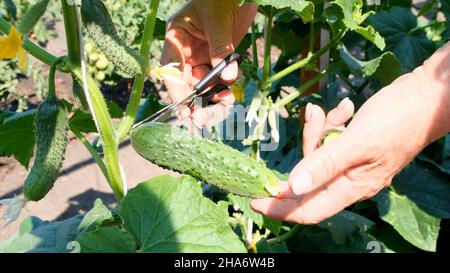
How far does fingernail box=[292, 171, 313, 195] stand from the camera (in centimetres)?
121

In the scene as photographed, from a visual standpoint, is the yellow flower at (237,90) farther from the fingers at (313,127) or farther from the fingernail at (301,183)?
the fingernail at (301,183)

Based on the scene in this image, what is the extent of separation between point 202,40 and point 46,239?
0.90 meters

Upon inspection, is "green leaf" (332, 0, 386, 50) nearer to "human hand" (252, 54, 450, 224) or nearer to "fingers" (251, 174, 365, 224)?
"human hand" (252, 54, 450, 224)

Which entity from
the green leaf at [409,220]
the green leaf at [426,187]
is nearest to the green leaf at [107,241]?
the green leaf at [409,220]

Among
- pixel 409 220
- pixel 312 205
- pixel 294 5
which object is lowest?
pixel 409 220

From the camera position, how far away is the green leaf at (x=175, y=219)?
132 centimetres

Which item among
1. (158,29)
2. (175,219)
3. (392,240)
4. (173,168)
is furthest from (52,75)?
(392,240)

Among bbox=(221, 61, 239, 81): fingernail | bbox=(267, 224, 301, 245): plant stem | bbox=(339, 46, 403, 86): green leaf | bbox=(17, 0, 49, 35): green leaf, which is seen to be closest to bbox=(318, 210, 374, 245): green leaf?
bbox=(267, 224, 301, 245): plant stem

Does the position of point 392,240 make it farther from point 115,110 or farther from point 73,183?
point 73,183

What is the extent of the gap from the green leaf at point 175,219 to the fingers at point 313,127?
0.37 m

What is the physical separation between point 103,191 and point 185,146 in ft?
7.98

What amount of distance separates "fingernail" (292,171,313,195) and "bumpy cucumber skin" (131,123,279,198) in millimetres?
73

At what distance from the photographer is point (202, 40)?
6.50 ft
